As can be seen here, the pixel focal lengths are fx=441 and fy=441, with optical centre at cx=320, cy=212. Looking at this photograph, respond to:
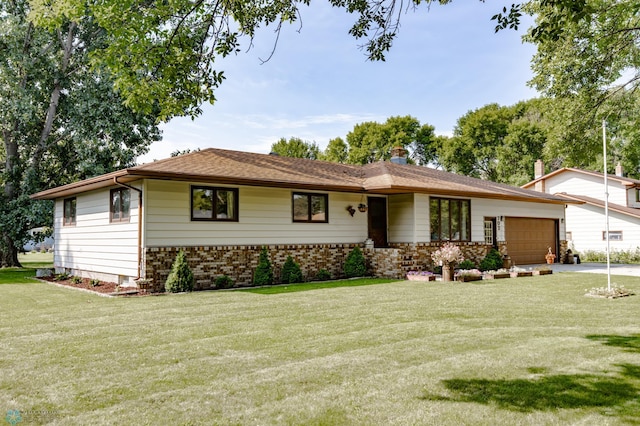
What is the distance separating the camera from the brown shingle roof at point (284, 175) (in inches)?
435

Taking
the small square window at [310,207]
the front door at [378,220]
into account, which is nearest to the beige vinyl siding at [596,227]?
the front door at [378,220]

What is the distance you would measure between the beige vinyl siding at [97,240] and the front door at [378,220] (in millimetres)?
7618

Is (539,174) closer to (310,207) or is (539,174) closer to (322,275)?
(310,207)

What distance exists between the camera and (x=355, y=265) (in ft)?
45.8

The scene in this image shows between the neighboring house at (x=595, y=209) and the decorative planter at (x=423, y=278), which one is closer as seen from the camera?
the decorative planter at (x=423, y=278)

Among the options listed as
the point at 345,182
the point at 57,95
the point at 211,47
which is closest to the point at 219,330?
the point at 211,47

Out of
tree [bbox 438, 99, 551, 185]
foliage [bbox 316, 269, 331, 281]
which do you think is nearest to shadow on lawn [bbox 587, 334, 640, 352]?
foliage [bbox 316, 269, 331, 281]

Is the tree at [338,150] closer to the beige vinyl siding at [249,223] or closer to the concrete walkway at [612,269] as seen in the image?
the concrete walkway at [612,269]

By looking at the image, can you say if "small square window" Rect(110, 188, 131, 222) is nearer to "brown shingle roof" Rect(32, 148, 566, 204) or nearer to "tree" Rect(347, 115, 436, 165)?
"brown shingle roof" Rect(32, 148, 566, 204)

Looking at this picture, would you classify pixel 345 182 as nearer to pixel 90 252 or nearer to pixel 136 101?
pixel 90 252

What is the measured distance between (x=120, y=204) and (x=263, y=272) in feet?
14.3

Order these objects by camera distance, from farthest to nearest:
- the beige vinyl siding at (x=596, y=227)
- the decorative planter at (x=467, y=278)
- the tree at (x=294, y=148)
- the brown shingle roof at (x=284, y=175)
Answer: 1. the tree at (x=294, y=148)
2. the beige vinyl siding at (x=596, y=227)
3. the decorative planter at (x=467, y=278)
4. the brown shingle roof at (x=284, y=175)

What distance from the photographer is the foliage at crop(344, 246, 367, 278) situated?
45.7 ft

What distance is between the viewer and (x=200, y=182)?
11.5m
